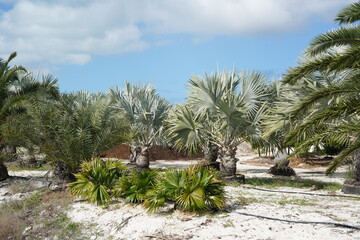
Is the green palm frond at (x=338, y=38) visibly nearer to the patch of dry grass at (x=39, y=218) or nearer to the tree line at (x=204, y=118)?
the tree line at (x=204, y=118)

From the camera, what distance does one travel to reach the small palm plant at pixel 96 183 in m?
11.2

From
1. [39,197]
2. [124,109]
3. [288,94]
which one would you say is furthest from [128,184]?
[124,109]

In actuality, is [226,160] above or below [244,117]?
below

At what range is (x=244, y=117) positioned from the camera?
15.1m

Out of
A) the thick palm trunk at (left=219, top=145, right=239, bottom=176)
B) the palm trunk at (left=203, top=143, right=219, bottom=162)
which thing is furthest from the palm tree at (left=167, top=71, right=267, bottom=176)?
the palm trunk at (left=203, top=143, right=219, bottom=162)

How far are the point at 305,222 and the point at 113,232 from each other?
394cm

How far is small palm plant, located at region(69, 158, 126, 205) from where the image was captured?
1121 centimetres

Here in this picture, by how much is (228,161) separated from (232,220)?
675 centimetres

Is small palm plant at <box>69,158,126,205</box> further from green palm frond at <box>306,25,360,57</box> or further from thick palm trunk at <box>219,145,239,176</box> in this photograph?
green palm frond at <box>306,25,360,57</box>

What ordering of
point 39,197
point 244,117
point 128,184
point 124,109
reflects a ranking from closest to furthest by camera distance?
point 128,184 → point 39,197 → point 244,117 → point 124,109

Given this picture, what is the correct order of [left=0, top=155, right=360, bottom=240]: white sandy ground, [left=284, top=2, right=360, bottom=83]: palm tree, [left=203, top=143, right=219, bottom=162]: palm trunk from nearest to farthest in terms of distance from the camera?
[left=0, top=155, right=360, bottom=240]: white sandy ground
[left=284, top=2, right=360, bottom=83]: palm tree
[left=203, top=143, right=219, bottom=162]: palm trunk

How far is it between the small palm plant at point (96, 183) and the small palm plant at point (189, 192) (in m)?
1.73

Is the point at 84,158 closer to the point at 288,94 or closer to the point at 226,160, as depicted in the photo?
the point at 226,160

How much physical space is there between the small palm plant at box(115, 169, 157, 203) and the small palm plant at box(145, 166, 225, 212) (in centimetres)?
57
